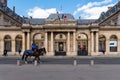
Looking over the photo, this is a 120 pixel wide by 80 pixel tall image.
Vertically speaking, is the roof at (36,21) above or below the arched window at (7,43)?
above

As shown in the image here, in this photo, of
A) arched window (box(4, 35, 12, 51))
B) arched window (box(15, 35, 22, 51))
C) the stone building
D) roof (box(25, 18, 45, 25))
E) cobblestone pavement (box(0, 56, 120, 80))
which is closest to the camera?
cobblestone pavement (box(0, 56, 120, 80))

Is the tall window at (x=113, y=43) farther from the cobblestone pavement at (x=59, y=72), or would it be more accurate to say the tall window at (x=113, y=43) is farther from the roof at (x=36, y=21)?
the roof at (x=36, y=21)

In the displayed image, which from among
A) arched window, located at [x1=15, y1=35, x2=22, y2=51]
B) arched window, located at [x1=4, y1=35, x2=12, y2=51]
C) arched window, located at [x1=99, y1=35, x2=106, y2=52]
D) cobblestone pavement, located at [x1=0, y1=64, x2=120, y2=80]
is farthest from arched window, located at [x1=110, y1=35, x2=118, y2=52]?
cobblestone pavement, located at [x1=0, y1=64, x2=120, y2=80]

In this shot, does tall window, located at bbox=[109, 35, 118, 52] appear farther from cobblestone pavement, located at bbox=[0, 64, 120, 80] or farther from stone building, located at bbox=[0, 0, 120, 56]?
cobblestone pavement, located at bbox=[0, 64, 120, 80]

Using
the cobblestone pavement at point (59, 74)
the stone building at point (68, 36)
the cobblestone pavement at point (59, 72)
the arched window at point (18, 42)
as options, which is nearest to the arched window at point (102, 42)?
the stone building at point (68, 36)

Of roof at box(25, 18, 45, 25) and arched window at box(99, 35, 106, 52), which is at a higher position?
roof at box(25, 18, 45, 25)

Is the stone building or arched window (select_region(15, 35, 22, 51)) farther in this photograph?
arched window (select_region(15, 35, 22, 51))

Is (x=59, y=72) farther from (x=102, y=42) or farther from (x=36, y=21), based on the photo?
(x=36, y=21)

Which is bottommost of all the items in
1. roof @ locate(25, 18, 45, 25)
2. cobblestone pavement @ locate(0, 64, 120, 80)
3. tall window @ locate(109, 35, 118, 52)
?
cobblestone pavement @ locate(0, 64, 120, 80)

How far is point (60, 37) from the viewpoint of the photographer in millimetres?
97875

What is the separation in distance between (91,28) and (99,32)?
2.39 m

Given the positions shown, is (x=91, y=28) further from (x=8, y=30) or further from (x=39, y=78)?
(x=39, y=78)

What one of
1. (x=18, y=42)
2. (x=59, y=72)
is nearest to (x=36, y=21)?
(x=18, y=42)

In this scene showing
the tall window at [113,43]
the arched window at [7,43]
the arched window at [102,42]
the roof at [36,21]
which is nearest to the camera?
the tall window at [113,43]
